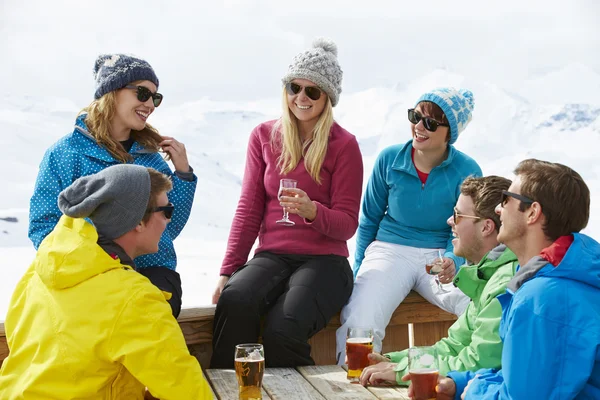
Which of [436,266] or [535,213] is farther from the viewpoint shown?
[436,266]

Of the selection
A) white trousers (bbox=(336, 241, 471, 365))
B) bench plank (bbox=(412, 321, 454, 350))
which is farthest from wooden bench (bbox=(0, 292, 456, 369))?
white trousers (bbox=(336, 241, 471, 365))

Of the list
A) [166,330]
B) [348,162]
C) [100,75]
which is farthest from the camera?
[348,162]

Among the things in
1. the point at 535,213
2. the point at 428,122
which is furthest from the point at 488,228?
the point at 428,122

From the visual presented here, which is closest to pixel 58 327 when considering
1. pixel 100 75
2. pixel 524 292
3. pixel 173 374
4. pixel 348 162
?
pixel 173 374

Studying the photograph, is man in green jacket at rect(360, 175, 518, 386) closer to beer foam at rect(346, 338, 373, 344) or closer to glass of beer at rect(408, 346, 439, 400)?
beer foam at rect(346, 338, 373, 344)

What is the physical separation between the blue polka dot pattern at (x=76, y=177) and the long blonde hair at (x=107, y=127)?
3 cm

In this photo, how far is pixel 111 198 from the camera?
111 inches

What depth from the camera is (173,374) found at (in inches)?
105

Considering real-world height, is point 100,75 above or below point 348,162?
above

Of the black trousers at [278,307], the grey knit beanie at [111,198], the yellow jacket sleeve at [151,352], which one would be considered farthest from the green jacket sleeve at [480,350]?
the grey knit beanie at [111,198]

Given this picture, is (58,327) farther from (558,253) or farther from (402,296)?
(402,296)

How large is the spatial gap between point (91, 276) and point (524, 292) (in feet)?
4.85

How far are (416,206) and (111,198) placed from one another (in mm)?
2451

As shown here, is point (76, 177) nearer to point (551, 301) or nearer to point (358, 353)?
point (358, 353)
